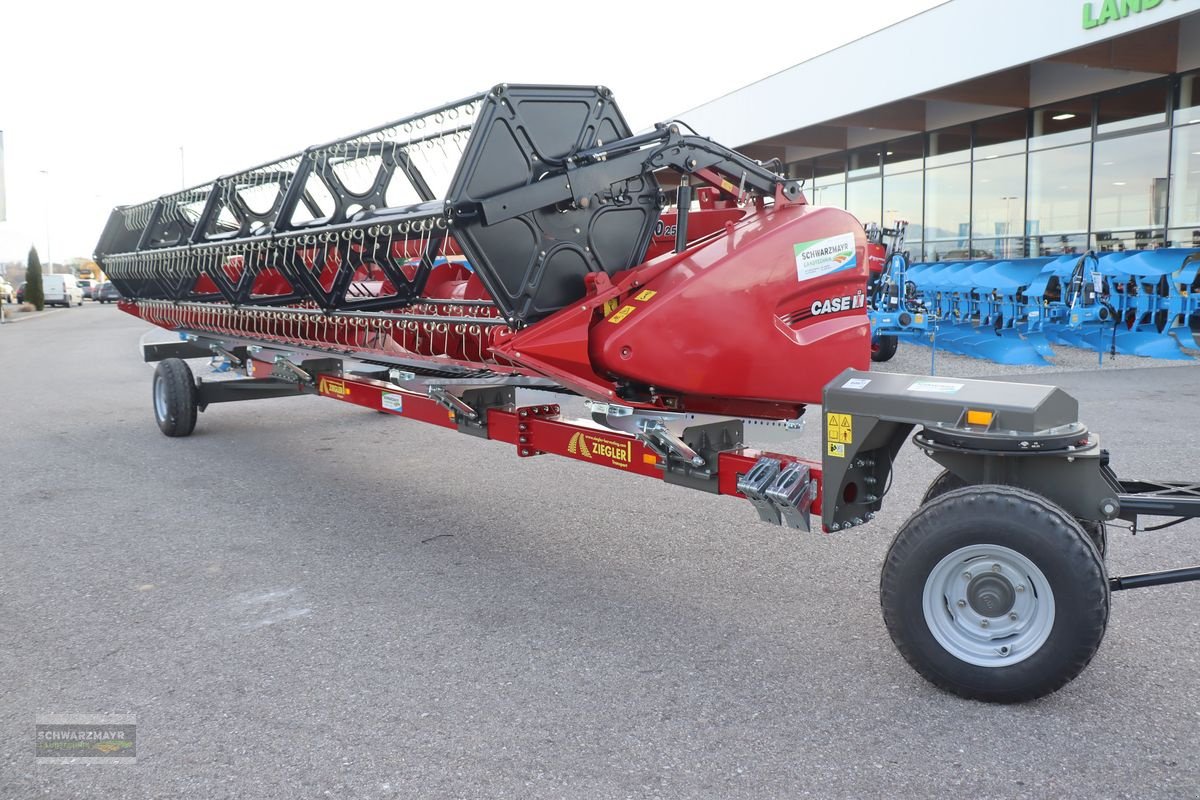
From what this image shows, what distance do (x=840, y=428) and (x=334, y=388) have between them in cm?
428

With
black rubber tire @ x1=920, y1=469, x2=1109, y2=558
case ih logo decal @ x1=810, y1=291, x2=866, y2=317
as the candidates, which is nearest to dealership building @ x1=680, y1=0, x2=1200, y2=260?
case ih logo decal @ x1=810, y1=291, x2=866, y2=317

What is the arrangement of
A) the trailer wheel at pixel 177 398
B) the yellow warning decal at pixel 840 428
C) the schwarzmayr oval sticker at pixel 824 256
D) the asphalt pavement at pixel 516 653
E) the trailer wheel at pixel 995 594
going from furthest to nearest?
the trailer wheel at pixel 177 398 → the schwarzmayr oval sticker at pixel 824 256 → the yellow warning decal at pixel 840 428 → the trailer wheel at pixel 995 594 → the asphalt pavement at pixel 516 653

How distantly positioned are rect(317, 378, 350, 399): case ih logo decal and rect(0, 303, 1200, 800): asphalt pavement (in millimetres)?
664

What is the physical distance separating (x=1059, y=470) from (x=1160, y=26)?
13233 millimetres

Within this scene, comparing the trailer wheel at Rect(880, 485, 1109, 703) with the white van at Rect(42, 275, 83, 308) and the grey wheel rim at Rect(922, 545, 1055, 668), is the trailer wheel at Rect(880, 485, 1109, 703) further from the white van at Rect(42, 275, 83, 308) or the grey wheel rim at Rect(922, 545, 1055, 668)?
the white van at Rect(42, 275, 83, 308)

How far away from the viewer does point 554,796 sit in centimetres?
270

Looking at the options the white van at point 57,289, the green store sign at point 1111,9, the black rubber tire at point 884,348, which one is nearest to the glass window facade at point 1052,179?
the green store sign at point 1111,9

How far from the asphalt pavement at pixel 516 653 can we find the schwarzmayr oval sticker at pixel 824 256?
1.46 meters

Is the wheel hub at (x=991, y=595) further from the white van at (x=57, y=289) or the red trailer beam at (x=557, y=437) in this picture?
the white van at (x=57, y=289)

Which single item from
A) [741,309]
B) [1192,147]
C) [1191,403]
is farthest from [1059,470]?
[1192,147]

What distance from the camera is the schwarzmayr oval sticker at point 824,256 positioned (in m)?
4.63

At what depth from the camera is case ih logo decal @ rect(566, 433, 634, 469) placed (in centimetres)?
432

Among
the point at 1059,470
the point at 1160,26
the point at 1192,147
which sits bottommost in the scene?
the point at 1059,470

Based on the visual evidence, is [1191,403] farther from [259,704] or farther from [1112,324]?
[259,704]
